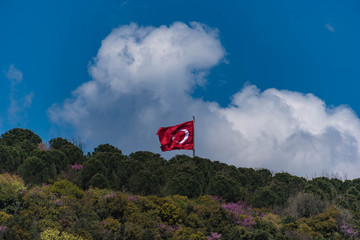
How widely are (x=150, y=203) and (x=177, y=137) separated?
580 inches

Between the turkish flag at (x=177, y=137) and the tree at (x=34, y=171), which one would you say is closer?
the tree at (x=34, y=171)

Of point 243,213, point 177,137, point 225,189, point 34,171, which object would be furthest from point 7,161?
point 243,213

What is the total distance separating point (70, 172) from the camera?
2805 centimetres

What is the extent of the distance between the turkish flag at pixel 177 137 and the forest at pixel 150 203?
2.15m

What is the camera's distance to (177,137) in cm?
3588

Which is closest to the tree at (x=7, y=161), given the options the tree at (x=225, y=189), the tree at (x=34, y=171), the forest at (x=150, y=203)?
the forest at (x=150, y=203)

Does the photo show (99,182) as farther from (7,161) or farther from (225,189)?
(7,161)

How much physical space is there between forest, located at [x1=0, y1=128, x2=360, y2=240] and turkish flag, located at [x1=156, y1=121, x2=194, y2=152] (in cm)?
215

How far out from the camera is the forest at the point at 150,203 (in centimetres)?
1864

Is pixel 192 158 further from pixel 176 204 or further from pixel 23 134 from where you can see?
pixel 23 134

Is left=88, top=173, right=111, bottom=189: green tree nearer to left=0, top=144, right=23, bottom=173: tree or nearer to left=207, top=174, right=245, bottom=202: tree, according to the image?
left=207, top=174, right=245, bottom=202: tree

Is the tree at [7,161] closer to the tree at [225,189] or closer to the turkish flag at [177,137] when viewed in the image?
the turkish flag at [177,137]

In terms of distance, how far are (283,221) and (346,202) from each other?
9.65m

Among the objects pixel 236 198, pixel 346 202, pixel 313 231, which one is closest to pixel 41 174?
pixel 236 198
